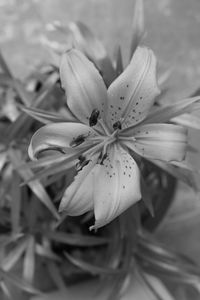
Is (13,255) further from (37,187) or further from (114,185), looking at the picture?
(114,185)

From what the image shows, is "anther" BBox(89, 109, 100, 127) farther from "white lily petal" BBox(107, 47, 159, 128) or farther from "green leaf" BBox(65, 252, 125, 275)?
"green leaf" BBox(65, 252, 125, 275)

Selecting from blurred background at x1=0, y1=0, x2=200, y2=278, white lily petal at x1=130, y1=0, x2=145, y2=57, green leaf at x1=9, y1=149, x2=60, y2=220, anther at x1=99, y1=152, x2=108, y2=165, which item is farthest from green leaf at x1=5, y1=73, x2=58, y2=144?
blurred background at x1=0, y1=0, x2=200, y2=278

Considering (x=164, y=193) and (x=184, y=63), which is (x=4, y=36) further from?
(x=164, y=193)

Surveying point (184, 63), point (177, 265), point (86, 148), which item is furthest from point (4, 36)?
point (86, 148)

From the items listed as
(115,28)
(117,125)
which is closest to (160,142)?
(117,125)

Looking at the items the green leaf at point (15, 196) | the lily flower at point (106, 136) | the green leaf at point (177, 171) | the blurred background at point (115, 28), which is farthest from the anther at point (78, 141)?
the blurred background at point (115, 28)

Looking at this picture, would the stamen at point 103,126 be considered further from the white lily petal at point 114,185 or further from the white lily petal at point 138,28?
the white lily petal at point 138,28
